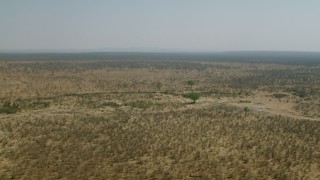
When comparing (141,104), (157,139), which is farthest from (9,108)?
(157,139)

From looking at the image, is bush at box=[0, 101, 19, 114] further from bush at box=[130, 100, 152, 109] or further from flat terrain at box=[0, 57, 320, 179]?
bush at box=[130, 100, 152, 109]

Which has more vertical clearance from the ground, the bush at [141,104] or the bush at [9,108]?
the bush at [9,108]

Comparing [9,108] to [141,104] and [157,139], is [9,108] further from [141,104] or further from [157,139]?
[157,139]

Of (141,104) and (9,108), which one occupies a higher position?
(9,108)

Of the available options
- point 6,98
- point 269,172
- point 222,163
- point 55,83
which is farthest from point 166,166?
point 55,83

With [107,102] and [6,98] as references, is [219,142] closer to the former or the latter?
[107,102]

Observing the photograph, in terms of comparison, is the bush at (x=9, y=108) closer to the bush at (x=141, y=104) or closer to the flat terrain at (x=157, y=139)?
the flat terrain at (x=157, y=139)

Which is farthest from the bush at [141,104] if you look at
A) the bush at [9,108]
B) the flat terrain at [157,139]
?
the bush at [9,108]

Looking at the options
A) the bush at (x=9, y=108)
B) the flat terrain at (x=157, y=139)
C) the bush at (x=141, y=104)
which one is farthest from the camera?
the bush at (x=141, y=104)

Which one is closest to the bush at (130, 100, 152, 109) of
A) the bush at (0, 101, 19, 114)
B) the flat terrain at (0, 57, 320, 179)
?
the flat terrain at (0, 57, 320, 179)

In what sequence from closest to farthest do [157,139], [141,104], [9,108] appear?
[157,139]
[9,108]
[141,104]

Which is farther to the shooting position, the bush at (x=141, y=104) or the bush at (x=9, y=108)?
the bush at (x=141, y=104)
